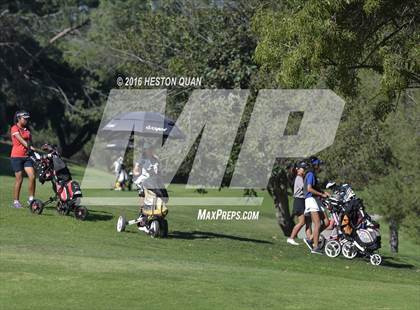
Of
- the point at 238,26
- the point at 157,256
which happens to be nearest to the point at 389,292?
the point at 157,256

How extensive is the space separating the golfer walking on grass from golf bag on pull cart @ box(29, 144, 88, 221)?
15.7 feet

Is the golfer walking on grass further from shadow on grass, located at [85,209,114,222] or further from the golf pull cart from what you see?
shadow on grass, located at [85,209,114,222]

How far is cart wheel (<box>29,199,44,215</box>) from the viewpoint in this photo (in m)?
19.0

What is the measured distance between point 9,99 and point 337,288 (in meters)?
51.4

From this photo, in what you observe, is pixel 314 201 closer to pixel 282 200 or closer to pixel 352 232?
pixel 352 232

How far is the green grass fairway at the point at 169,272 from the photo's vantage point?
1114 cm

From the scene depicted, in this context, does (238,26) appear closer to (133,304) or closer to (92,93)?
(133,304)

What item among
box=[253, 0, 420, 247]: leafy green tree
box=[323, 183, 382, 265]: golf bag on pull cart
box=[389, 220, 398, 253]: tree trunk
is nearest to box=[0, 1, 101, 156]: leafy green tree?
box=[389, 220, 398, 253]: tree trunk

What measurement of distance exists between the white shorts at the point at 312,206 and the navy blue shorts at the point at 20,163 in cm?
597

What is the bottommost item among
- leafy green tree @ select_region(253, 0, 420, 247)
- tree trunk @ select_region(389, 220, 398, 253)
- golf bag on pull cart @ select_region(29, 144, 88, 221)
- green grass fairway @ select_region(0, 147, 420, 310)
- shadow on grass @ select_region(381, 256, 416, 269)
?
green grass fairway @ select_region(0, 147, 420, 310)

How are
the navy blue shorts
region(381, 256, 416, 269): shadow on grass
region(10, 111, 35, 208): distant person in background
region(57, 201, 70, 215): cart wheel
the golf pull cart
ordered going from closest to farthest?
the golf pull cart, region(10, 111, 35, 208): distant person in background, the navy blue shorts, region(57, 201, 70, 215): cart wheel, region(381, 256, 416, 269): shadow on grass

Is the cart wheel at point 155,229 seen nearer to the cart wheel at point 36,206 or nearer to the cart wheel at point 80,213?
the cart wheel at point 80,213

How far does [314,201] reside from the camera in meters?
19.0

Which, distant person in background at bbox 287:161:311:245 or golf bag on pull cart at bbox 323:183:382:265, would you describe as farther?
distant person in background at bbox 287:161:311:245
